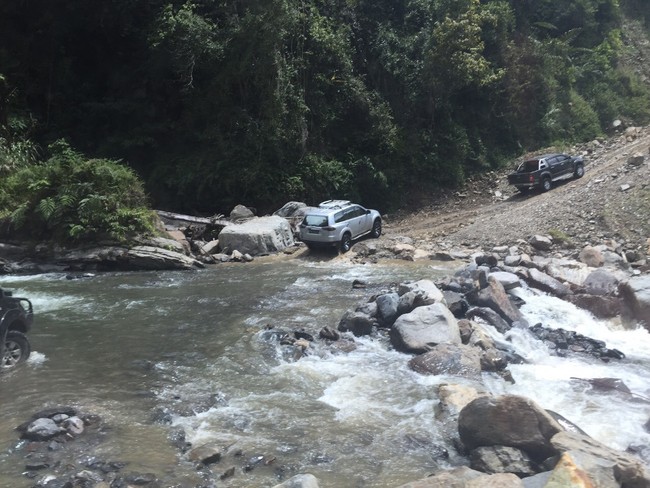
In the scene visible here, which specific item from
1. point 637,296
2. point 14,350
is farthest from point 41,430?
point 637,296

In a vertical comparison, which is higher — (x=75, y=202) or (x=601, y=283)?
(x=75, y=202)

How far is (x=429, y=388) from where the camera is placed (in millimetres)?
11492

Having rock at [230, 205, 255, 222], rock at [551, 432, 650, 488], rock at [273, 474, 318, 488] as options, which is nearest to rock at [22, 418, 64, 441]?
rock at [273, 474, 318, 488]

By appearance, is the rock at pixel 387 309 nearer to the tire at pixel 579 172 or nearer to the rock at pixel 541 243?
the rock at pixel 541 243

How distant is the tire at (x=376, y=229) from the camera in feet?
83.6

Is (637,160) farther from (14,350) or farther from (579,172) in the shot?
(14,350)

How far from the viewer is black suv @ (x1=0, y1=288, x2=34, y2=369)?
1181 centimetres

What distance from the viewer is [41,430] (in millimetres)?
9516

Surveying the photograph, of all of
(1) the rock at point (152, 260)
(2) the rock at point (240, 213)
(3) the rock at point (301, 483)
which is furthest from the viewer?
(2) the rock at point (240, 213)

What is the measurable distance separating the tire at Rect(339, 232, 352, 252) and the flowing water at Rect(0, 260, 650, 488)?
16.8 feet

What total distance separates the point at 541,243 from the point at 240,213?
1193cm

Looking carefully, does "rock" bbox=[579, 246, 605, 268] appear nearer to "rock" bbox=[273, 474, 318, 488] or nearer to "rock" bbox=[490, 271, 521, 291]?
"rock" bbox=[490, 271, 521, 291]

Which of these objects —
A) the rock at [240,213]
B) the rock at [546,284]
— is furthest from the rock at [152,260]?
the rock at [546,284]

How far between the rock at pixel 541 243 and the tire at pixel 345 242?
6.32m
